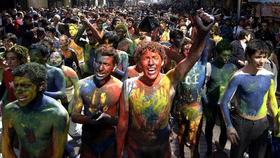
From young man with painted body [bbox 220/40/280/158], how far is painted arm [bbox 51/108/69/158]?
183cm

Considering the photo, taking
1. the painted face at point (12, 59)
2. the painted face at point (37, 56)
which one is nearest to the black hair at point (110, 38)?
the painted face at point (37, 56)

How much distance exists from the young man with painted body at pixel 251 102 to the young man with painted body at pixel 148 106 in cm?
92

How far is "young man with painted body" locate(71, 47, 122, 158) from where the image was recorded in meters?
4.28

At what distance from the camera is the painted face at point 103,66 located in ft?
14.2

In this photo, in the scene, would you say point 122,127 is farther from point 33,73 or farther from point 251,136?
point 251,136

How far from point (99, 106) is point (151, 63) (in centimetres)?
74

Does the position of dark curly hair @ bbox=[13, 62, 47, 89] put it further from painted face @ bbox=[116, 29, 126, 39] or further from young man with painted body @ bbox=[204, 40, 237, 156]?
painted face @ bbox=[116, 29, 126, 39]

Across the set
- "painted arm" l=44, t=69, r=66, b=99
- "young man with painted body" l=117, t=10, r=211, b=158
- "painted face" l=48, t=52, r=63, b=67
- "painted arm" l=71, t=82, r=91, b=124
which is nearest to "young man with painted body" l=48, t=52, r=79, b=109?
"painted face" l=48, t=52, r=63, b=67

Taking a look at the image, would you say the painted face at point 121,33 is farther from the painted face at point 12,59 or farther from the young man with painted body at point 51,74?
the painted face at point 12,59

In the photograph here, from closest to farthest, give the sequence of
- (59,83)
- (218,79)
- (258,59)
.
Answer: (258,59), (59,83), (218,79)

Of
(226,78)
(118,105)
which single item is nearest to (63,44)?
(226,78)

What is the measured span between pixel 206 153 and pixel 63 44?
2.82 metres

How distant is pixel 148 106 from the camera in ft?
13.1

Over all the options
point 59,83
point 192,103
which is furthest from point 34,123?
point 192,103
